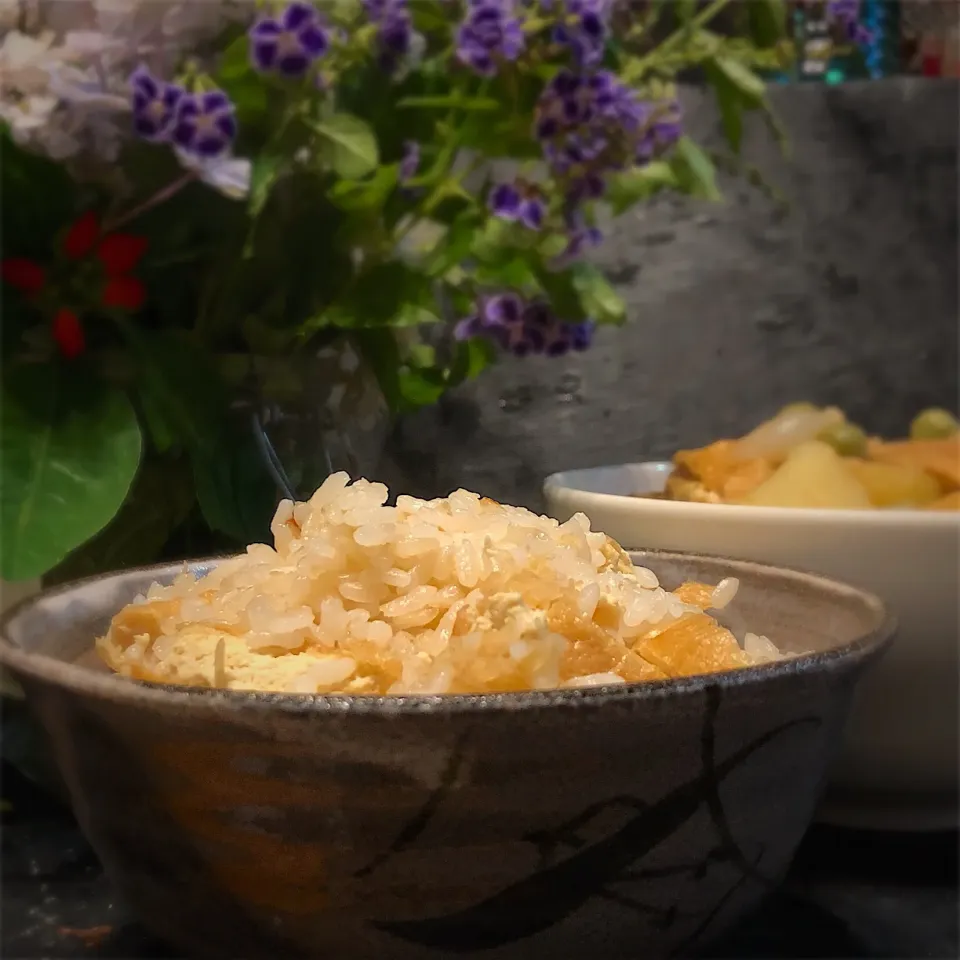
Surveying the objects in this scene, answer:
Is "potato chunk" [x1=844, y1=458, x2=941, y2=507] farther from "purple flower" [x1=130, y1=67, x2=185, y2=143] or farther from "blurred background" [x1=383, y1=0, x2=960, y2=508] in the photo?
"purple flower" [x1=130, y1=67, x2=185, y2=143]

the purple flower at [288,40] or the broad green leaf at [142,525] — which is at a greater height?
the purple flower at [288,40]

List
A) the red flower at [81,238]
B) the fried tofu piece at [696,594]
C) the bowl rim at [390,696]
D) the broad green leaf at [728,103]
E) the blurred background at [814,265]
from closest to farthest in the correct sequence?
the bowl rim at [390,696] < the fried tofu piece at [696,594] < the red flower at [81,238] < the broad green leaf at [728,103] < the blurred background at [814,265]

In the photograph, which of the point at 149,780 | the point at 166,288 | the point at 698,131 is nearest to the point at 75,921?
the point at 149,780

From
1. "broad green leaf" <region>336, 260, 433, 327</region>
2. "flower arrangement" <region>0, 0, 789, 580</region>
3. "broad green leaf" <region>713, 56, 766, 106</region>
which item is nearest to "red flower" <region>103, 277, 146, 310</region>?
"flower arrangement" <region>0, 0, 789, 580</region>

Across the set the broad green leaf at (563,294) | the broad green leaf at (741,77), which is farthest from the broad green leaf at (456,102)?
the broad green leaf at (741,77)

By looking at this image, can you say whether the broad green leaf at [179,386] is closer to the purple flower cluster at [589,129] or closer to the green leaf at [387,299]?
the green leaf at [387,299]

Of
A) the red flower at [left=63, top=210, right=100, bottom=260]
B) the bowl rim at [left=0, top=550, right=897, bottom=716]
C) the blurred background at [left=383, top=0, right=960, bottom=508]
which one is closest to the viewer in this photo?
the bowl rim at [left=0, top=550, right=897, bottom=716]

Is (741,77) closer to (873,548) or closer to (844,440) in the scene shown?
(844,440)
